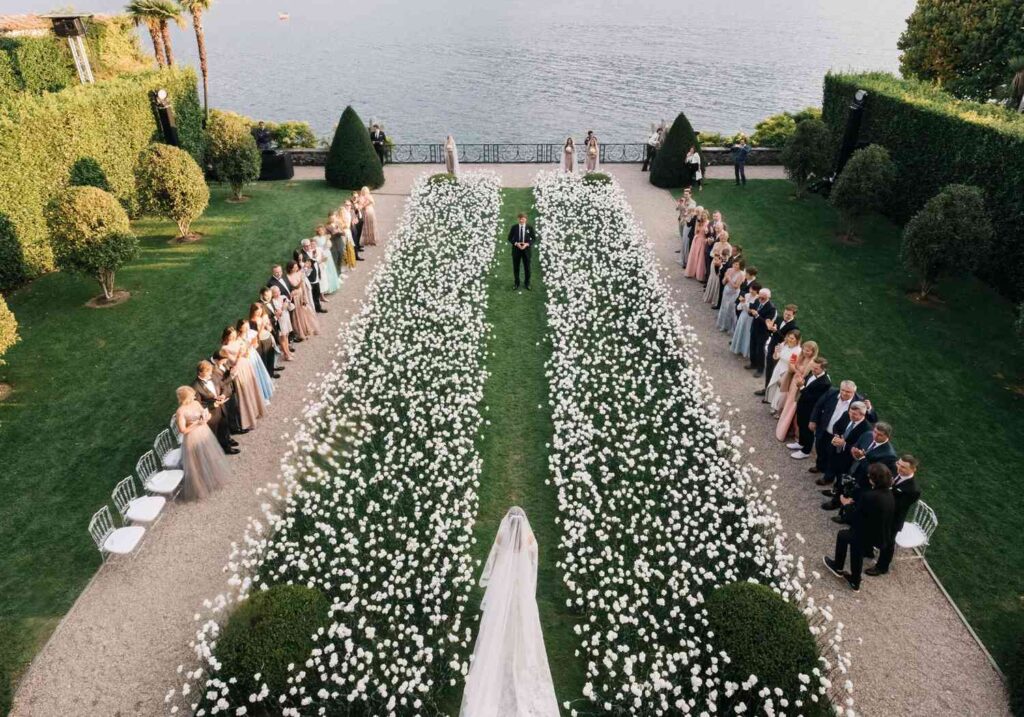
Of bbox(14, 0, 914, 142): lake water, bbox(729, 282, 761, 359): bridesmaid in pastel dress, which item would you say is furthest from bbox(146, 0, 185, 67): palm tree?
bbox(729, 282, 761, 359): bridesmaid in pastel dress

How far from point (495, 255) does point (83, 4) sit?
189m

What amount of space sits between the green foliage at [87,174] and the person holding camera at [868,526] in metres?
23.0

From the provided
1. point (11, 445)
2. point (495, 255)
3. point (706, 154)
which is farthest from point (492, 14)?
point (11, 445)

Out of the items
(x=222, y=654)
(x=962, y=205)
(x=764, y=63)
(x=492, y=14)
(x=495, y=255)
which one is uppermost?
(x=492, y=14)

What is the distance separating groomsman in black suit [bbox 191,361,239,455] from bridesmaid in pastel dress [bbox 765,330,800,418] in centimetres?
1082

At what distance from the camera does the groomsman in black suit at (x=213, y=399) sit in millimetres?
11609

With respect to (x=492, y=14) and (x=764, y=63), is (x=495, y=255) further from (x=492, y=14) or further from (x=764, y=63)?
(x=492, y=14)

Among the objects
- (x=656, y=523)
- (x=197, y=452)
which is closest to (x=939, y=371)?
(x=656, y=523)

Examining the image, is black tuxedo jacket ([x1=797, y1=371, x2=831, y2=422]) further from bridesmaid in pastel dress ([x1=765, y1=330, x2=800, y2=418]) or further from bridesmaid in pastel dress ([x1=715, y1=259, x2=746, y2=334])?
bridesmaid in pastel dress ([x1=715, y1=259, x2=746, y2=334])

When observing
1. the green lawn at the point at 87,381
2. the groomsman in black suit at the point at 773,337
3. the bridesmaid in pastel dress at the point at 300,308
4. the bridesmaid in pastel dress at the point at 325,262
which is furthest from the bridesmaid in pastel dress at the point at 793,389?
the green lawn at the point at 87,381

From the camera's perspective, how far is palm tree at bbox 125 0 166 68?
35.0 meters

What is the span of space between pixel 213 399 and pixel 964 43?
35.8 m

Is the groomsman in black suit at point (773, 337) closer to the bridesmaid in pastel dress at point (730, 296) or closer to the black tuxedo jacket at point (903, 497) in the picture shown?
the bridesmaid in pastel dress at point (730, 296)

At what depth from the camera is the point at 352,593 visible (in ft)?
30.9
